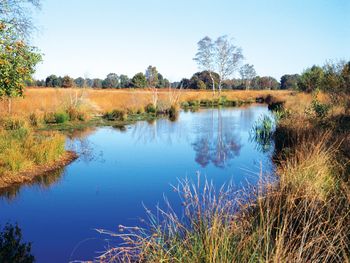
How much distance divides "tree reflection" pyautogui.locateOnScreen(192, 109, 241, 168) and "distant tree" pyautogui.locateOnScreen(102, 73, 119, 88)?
53.6 metres

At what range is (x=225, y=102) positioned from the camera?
3812 cm

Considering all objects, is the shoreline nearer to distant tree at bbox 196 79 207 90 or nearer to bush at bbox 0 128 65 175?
bush at bbox 0 128 65 175

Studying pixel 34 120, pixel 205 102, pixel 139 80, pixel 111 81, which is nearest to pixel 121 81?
pixel 111 81

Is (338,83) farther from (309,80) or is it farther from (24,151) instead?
(309,80)

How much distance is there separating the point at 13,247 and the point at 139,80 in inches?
1758

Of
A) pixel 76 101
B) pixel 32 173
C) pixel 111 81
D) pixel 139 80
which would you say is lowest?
pixel 32 173

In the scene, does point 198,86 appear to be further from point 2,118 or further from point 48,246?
point 48,246

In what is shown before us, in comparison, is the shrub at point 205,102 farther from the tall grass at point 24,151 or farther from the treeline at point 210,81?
the tall grass at point 24,151

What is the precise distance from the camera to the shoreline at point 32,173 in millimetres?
7879

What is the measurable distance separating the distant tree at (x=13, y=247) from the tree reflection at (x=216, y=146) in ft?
18.6

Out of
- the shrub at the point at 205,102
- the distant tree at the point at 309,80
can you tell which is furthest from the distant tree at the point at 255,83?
the distant tree at the point at 309,80

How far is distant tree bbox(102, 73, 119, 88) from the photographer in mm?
70188

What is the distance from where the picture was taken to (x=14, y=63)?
700cm

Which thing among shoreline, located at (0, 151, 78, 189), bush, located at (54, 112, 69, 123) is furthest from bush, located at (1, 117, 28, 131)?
shoreline, located at (0, 151, 78, 189)
